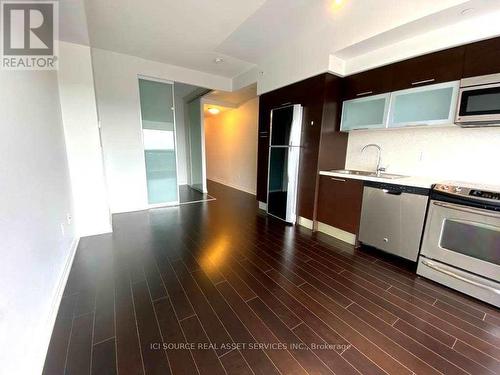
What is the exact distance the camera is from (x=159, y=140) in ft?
13.8

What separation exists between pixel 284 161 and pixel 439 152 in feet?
6.39

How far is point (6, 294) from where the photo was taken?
3.21 ft

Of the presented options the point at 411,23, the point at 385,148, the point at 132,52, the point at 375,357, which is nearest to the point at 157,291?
the point at 375,357

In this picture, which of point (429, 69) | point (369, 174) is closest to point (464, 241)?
point (369, 174)

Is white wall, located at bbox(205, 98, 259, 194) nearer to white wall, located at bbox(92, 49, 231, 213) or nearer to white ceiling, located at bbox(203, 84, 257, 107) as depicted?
white ceiling, located at bbox(203, 84, 257, 107)

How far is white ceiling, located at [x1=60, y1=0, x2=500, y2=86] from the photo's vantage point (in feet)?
6.59

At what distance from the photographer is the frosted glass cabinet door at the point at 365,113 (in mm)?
2606

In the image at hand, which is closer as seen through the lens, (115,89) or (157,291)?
(157,291)

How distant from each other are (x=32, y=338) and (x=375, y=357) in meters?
2.03

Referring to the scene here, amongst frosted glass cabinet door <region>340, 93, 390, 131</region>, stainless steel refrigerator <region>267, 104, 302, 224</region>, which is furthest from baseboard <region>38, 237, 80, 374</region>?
frosted glass cabinet door <region>340, 93, 390, 131</region>

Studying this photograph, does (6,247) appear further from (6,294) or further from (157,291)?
(157,291)

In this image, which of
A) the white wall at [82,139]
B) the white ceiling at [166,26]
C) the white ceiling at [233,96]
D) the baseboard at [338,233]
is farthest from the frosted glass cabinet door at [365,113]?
the white wall at [82,139]

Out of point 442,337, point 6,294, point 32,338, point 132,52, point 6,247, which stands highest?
point 132,52

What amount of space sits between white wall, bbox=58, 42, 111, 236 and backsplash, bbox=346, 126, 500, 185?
12.4ft
